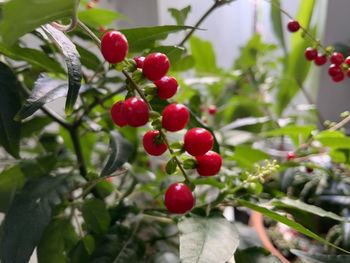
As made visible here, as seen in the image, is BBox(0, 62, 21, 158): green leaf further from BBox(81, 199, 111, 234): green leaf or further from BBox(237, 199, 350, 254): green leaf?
BBox(237, 199, 350, 254): green leaf

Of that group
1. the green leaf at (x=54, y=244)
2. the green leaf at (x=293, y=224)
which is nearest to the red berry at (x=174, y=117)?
the green leaf at (x=293, y=224)

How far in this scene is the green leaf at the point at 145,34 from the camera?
311 millimetres

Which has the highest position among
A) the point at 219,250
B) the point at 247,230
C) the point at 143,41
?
the point at 143,41

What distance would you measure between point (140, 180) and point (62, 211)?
128mm

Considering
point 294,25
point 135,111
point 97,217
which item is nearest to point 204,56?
point 294,25

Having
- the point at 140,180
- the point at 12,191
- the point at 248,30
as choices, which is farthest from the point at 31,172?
the point at 248,30

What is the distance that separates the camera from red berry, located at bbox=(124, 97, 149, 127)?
231 millimetres

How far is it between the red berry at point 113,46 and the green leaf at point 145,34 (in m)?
0.08

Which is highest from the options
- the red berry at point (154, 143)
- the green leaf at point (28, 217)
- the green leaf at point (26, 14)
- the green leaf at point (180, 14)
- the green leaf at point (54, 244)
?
the green leaf at point (26, 14)

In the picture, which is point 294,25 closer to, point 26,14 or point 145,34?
point 145,34

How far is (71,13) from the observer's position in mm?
232

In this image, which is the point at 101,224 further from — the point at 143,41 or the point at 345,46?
the point at 345,46

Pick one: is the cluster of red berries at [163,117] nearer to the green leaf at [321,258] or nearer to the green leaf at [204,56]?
the green leaf at [321,258]

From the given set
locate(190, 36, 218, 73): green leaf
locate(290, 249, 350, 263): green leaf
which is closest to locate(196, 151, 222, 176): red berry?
locate(290, 249, 350, 263): green leaf
